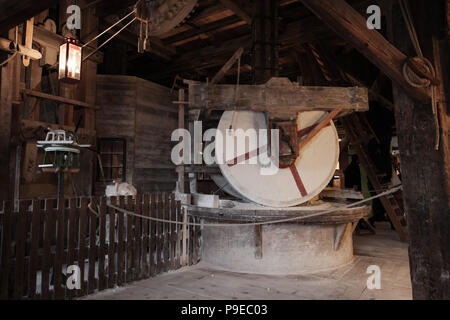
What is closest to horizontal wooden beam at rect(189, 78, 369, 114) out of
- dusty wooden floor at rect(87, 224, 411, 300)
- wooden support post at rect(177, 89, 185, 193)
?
wooden support post at rect(177, 89, 185, 193)

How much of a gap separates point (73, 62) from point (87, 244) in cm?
284

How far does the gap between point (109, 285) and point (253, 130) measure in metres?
3.16

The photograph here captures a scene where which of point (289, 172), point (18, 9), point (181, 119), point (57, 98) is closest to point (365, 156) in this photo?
point (289, 172)

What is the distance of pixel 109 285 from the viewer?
4004 mm

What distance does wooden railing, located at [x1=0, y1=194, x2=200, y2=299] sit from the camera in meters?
3.33

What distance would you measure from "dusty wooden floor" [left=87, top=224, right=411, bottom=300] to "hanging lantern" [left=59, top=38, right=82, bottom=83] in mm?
3275

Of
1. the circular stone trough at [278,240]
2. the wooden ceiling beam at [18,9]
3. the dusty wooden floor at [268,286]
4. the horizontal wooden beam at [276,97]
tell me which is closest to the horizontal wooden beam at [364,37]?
the horizontal wooden beam at [276,97]

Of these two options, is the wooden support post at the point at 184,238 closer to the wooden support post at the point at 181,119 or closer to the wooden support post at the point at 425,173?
the wooden support post at the point at 181,119

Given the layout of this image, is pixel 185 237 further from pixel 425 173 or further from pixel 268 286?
pixel 425 173

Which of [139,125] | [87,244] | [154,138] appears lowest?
[87,244]

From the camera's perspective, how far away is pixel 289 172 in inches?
199
